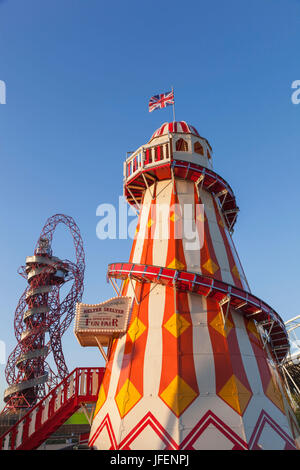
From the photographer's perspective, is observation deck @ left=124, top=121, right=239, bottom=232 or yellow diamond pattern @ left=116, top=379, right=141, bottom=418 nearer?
yellow diamond pattern @ left=116, top=379, right=141, bottom=418

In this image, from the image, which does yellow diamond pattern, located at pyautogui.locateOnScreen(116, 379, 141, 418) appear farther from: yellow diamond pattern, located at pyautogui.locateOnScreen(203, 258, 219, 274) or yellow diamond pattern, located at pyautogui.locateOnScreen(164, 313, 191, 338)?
yellow diamond pattern, located at pyautogui.locateOnScreen(203, 258, 219, 274)

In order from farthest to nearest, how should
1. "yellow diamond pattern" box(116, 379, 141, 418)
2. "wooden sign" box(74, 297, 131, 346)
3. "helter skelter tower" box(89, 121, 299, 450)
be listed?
"wooden sign" box(74, 297, 131, 346) < "yellow diamond pattern" box(116, 379, 141, 418) < "helter skelter tower" box(89, 121, 299, 450)

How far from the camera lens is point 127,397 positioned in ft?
40.3

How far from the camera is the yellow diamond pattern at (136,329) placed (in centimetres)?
1388

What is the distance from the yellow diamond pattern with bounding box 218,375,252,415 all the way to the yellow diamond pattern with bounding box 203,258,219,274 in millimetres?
4832

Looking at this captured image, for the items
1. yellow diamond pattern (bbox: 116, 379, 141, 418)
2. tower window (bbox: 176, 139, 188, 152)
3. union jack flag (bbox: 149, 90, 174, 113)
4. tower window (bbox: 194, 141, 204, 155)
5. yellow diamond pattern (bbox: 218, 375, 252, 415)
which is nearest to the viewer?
yellow diamond pattern (bbox: 218, 375, 252, 415)

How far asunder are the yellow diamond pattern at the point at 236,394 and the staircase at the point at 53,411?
6160mm

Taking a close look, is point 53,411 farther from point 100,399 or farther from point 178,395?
point 178,395

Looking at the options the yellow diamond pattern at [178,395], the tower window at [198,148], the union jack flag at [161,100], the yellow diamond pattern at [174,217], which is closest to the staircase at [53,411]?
the yellow diamond pattern at [178,395]

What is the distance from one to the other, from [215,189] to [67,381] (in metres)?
12.9

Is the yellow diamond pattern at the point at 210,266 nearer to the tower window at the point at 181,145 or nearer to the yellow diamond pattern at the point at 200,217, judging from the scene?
the yellow diamond pattern at the point at 200,217

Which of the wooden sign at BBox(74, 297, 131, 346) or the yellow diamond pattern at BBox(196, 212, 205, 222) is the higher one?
the yellow diamond pattern at BBox(196, 212, 205, 222)

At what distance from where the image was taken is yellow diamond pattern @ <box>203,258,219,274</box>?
1542cm

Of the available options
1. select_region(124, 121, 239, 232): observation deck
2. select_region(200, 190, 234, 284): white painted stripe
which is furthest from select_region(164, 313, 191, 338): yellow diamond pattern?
select_region(124, 121, 239, 232): observation deck
